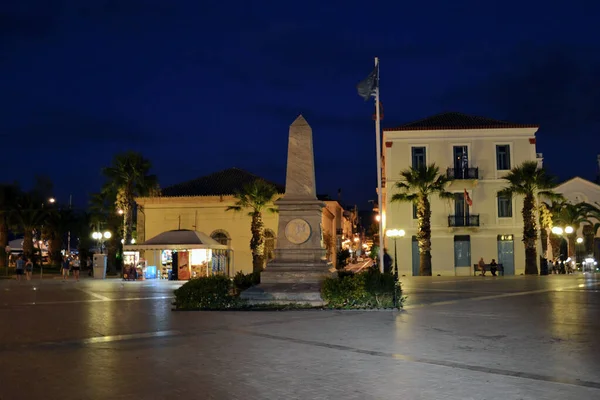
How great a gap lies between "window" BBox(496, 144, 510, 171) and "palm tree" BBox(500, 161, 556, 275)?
79.2 inches

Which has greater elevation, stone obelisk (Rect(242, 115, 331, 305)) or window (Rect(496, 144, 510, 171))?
window (Rect(496, 144, 510, 171))

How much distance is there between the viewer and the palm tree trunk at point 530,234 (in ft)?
131

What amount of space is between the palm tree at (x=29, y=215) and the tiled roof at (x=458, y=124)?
33.7 meters

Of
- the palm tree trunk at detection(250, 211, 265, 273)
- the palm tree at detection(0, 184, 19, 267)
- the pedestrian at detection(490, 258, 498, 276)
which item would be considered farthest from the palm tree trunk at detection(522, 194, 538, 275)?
the palm tree at detection(0, 184, 19, 267)

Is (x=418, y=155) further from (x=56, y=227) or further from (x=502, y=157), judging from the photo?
(x=56, y=227)

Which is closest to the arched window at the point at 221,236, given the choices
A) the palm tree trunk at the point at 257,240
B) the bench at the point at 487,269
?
the palm tree trunk at the point at 257,240

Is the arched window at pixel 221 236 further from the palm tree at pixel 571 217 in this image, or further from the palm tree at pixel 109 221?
the palm tree at pixel 571 217

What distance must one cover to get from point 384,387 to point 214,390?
189 centimetres

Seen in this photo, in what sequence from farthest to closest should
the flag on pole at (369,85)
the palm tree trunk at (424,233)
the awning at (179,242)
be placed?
1. the palm tree trunk at (424,233)
2. the awning at (179,242)
3. the flag on pole at (369,85)

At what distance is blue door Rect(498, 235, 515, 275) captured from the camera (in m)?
43.1

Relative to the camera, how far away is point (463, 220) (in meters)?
43.1

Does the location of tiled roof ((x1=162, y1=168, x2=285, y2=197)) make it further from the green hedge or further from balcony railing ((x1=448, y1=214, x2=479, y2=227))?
the green hedge

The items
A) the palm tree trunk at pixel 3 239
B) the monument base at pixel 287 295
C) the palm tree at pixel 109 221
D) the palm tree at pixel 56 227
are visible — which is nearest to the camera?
the monument base at pixel 287 295

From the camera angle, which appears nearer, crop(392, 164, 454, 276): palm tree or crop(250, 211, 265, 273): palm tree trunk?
crop(392, 164, 454, 276): palm tree
